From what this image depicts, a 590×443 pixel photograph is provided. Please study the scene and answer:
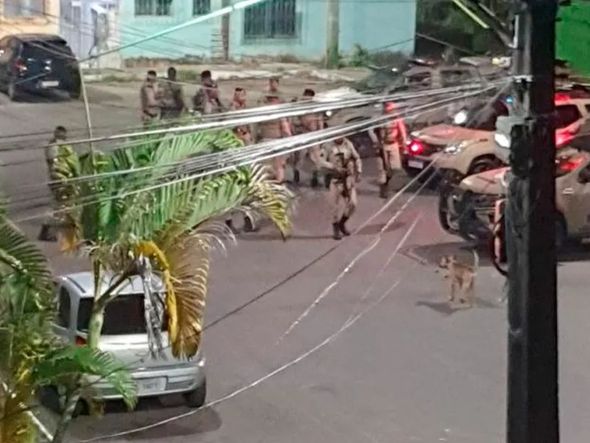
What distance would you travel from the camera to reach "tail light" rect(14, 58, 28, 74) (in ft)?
27.3

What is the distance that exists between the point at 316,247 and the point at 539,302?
5814 mm

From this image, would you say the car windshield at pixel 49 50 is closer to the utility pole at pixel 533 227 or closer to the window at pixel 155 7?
the window at pixel 155 7

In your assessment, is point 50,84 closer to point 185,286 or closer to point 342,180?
point 185,286

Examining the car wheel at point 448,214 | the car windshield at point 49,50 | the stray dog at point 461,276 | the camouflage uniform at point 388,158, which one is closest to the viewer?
the car windshield at point 49,50

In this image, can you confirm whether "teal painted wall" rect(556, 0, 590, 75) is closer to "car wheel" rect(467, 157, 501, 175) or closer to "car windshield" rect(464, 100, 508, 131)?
"car windshield" rect(464, 100, 508, 131)

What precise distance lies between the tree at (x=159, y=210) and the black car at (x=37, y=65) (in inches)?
51.4

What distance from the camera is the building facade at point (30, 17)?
8.15 meters

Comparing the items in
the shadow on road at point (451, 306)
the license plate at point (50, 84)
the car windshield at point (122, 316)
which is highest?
the license plate at point (50, 84)

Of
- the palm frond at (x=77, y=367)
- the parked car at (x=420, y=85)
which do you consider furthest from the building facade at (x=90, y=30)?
the palm frond at (x=77, y=367)

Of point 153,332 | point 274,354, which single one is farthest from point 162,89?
point 274,354

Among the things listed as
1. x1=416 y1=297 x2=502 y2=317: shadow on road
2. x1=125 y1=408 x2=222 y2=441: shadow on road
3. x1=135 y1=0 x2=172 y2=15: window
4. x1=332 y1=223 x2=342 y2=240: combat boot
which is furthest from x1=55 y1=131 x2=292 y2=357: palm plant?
x1=416 y1=297 x2=502 y2=317: shadow on road

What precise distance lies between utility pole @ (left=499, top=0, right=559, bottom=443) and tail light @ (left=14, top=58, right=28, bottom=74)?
3.62 meters

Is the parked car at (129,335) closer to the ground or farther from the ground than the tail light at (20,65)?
closer to the ground

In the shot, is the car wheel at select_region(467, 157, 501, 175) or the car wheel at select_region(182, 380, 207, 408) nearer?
the car wheel at select_region(182, 380, 207, 408)
